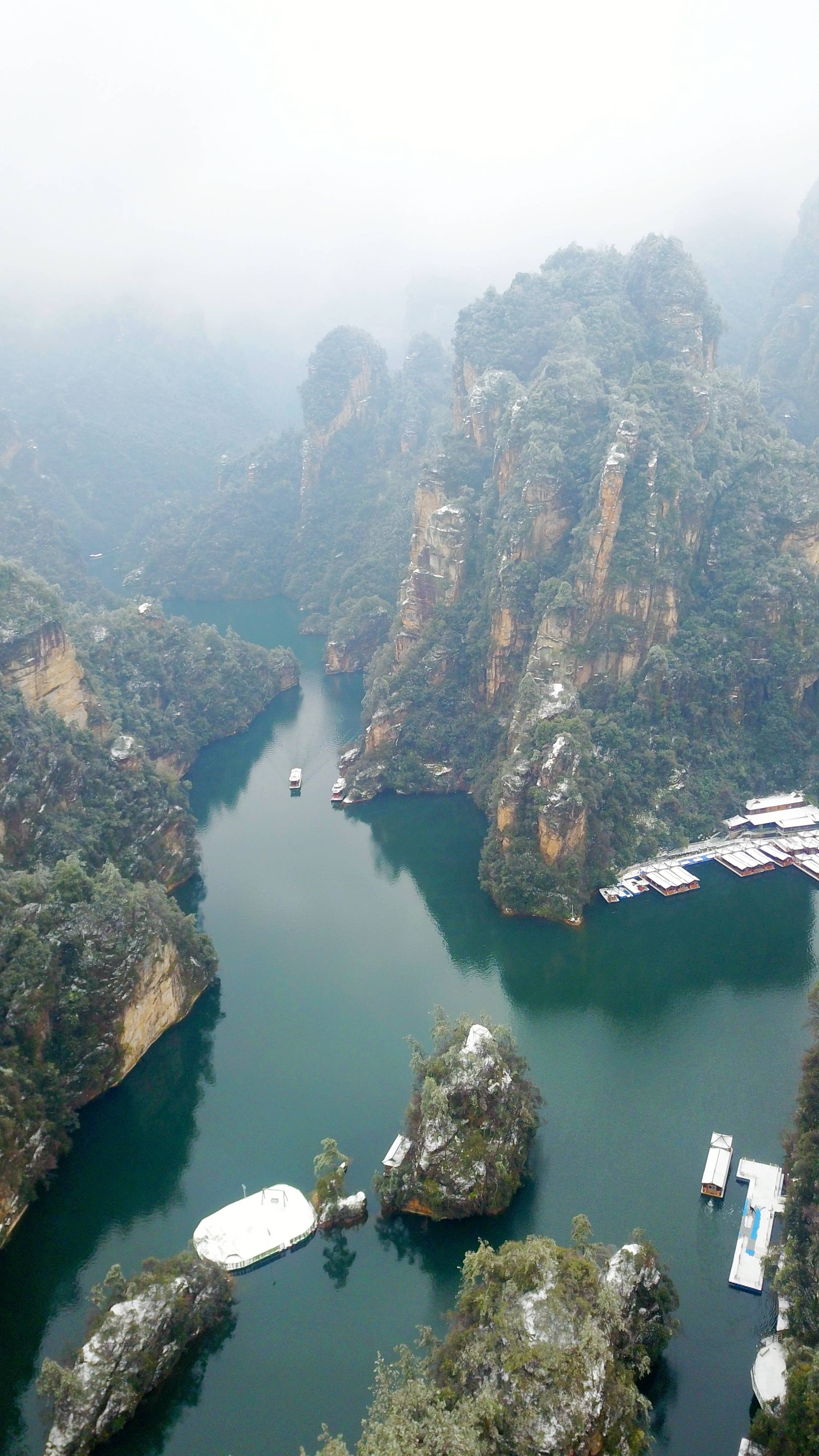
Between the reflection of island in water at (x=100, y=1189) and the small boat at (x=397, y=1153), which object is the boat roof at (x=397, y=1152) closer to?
the small boat at (x=397, y=1153)

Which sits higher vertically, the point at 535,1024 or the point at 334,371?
the point at 334,371

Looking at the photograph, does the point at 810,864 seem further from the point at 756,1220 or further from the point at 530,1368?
the point at 530,1368

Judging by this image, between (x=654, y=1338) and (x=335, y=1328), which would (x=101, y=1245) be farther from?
(x=654, y=1338)

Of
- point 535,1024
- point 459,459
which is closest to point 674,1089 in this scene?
point 535,1024

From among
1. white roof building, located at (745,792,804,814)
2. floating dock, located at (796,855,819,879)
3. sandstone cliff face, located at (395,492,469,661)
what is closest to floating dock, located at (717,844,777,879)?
floating dock, located at (796,855,819,879)

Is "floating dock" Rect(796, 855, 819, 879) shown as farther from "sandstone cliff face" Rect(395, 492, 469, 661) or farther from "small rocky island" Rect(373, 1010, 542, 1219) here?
"sandstone cliff face" Rect(395, 492, 469, 661)

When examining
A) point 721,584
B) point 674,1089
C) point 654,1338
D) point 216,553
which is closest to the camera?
point 654,1338

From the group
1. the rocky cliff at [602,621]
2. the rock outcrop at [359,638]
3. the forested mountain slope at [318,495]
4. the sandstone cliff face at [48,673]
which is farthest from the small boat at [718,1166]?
the forested mountain slope at [318,495]
